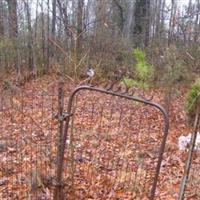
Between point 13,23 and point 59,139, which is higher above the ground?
point 13,23

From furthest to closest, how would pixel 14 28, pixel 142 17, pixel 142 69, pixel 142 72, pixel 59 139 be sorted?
pixel 142 17 → pixel 14 28 → pixel 142 72 → pixel 142 69 → pixel 59 139

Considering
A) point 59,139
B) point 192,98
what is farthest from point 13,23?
point 59,139

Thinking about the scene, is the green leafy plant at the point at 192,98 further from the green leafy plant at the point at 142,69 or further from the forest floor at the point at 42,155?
the green leafy plant at the point at 142,69

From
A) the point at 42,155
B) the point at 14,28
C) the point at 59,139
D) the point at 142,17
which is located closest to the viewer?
the point at 59,139

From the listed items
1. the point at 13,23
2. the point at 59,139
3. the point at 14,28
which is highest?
the point at 13,23

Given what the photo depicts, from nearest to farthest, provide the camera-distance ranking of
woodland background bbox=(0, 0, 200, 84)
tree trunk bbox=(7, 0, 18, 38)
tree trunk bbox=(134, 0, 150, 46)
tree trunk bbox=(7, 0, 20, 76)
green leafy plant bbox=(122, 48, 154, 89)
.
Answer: green leafy plant bbox=(122, 48, 154, 89) < woodland background bbox=(0, 0, 200, 84) < tree trunk bbox=(7, 0, 20, 76) < tree trunk bbox=(7, 0, 18, 38) < tree trunk bbox=(134, 0, 150, 46)

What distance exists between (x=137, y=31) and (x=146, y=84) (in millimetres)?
5591

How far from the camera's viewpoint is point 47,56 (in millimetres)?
11250

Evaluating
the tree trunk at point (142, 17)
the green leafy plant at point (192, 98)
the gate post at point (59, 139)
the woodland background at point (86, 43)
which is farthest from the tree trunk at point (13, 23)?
the gate post at point (59, 139)

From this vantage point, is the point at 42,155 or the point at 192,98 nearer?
the point at 42,155

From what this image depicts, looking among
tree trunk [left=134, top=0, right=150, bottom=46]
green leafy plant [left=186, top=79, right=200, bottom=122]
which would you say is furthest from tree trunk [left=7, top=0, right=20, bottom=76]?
green leafy plant [left=186, top=79, right=200, bottom=122]

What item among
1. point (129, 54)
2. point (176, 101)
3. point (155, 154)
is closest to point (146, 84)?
point (176, 101)

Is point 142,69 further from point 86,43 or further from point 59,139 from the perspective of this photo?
point 59,139

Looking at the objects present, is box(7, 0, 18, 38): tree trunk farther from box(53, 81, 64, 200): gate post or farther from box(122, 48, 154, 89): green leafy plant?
box(53, 81, 64, 200): gate post
